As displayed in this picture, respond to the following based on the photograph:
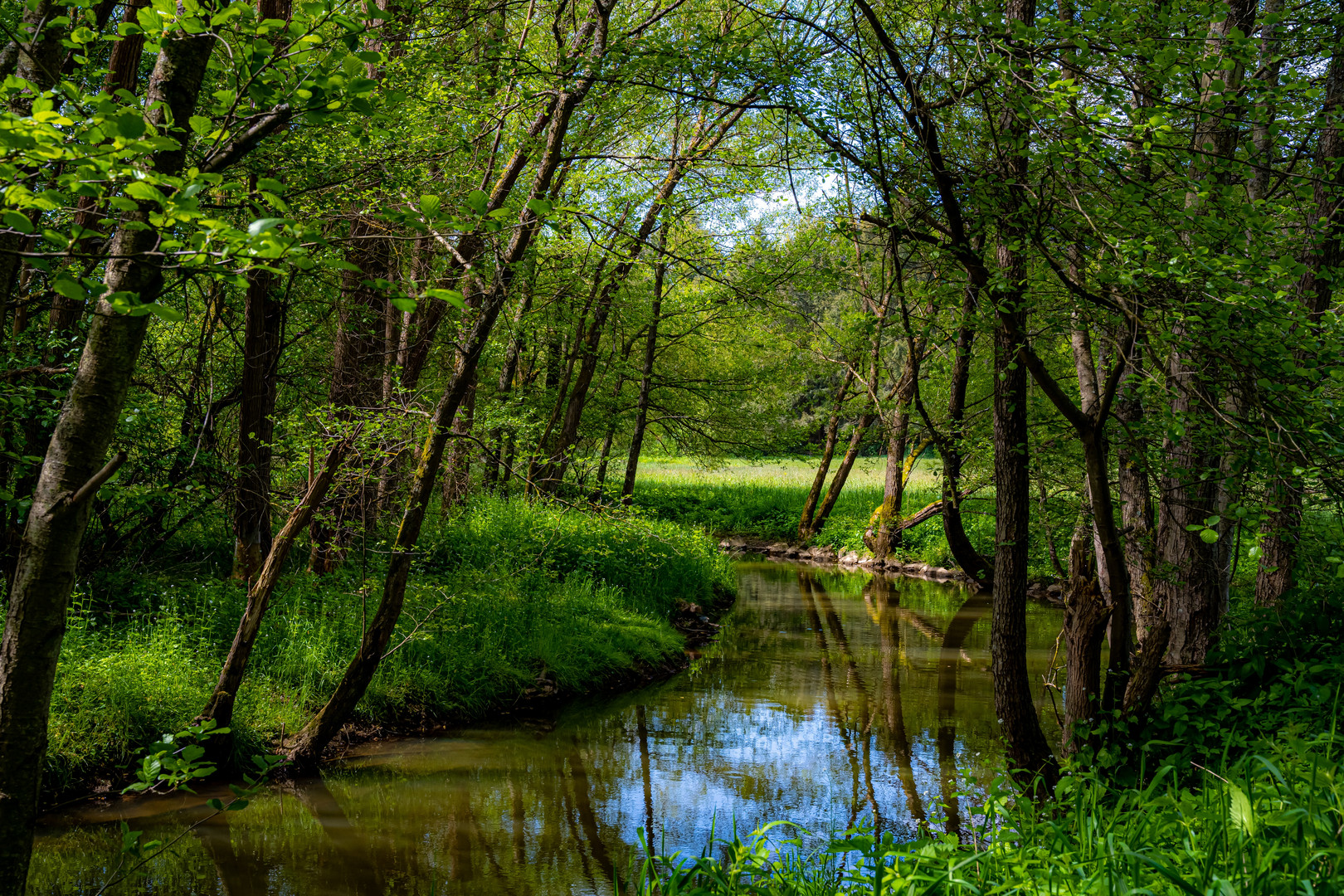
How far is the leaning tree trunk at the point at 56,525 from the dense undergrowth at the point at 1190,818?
1918 millimetres

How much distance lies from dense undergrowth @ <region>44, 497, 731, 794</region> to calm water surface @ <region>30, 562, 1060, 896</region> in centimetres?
42

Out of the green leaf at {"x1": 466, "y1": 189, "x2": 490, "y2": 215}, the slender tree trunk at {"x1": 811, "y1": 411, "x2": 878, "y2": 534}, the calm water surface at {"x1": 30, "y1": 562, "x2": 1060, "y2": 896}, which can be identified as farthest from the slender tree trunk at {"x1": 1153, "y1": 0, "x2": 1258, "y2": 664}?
the slender tree trunk at {"x1": 811, "y1": 411, "x2": 878, "y2": 534}

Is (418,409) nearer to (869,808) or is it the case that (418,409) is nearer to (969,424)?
(869,808)

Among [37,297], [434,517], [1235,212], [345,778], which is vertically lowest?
[345,778]

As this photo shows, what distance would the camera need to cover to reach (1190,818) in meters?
3.10

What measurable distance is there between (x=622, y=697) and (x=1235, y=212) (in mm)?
6857

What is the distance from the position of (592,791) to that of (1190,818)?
427 centimetres

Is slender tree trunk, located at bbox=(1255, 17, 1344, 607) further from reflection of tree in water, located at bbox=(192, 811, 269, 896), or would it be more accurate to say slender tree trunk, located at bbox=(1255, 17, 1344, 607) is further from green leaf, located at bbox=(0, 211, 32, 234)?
reflection of tree in water, located at bbox=(192, 811, 269, 896)

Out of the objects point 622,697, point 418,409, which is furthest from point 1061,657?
point 418,409

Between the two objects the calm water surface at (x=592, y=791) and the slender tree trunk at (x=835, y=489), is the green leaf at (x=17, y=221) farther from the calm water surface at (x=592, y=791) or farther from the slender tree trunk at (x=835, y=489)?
the slender tree trunk at (x=835, y=489)

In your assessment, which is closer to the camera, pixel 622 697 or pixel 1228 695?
pixel 1228 695

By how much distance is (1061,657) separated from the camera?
10336mm

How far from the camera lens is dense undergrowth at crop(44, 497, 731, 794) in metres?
5.79

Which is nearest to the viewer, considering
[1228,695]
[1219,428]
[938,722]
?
[1219,428]
